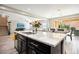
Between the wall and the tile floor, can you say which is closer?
the wall

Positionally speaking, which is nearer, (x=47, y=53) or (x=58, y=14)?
(x=47, y=53)

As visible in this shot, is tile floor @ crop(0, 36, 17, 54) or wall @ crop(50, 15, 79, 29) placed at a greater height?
wall @ crop(50, 15, 79, 29)

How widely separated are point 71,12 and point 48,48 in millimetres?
887

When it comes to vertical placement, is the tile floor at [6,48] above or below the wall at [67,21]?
below

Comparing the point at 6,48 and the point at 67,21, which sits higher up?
the point at 67,21

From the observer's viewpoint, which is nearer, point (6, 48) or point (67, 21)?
point (67, 21)

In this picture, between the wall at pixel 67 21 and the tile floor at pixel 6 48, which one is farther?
the tile floor at pixel 6 48
